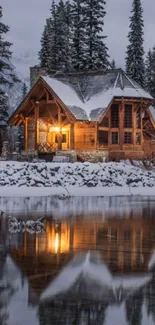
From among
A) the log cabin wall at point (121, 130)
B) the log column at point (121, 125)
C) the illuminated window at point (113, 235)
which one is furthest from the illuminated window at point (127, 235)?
the log column at point (121, 125)

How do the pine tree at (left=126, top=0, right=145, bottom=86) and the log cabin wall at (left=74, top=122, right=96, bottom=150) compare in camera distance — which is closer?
the log cabin wall at (left=74, top=122, right=96, bottom=150)

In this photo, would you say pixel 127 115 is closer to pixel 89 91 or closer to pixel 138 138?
pixel 138 138

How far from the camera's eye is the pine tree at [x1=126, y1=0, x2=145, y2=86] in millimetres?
64000

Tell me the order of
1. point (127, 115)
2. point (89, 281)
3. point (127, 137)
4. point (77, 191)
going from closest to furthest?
point (89, 281) → point (77, 191) → point (127, 115) → point (127, 137)

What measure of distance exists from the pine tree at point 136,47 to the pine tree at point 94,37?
9.42ft

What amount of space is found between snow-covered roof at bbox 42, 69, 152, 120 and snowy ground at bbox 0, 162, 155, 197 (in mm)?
9041

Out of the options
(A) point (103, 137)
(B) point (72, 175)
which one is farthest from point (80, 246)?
(A) point (103, 137)

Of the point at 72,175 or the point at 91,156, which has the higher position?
the point at 91,156

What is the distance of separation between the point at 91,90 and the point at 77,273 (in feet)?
140

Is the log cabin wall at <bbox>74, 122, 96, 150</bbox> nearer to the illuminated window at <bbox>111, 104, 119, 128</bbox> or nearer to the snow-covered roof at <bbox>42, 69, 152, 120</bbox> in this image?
the snow-covered roof at <bbox>42, 69, 152, 120</bbox>

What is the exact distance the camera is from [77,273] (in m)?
9.56

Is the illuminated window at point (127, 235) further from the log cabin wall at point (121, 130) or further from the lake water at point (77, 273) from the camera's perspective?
the log cabin wall at point (121, 130)

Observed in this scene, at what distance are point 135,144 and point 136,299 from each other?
42.6 m

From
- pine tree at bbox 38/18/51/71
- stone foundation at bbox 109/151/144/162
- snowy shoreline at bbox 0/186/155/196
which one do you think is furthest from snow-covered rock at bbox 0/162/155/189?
pine tree at bbox 38/18/51/71
